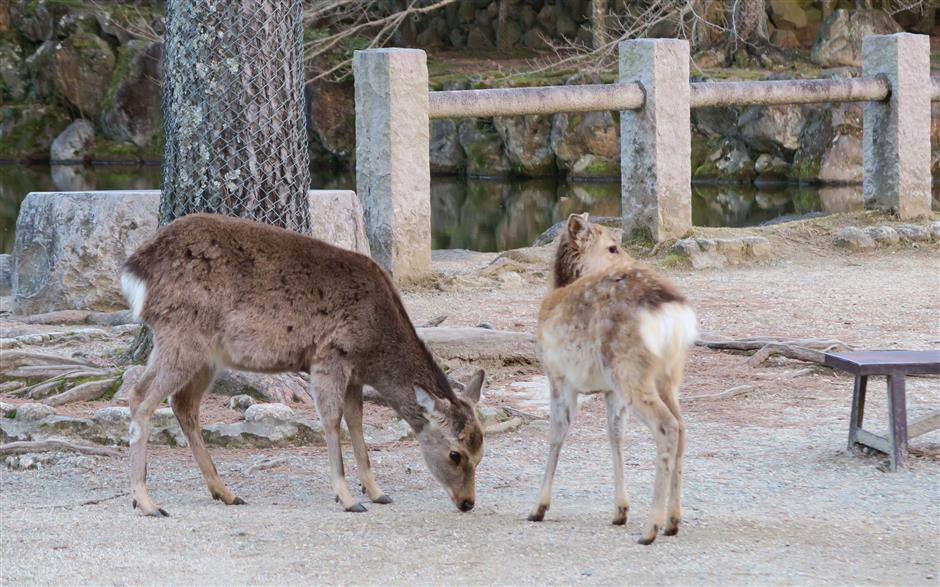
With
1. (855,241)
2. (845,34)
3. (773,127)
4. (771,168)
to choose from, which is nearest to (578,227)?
(855,241)

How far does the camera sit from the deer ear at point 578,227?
576 cm

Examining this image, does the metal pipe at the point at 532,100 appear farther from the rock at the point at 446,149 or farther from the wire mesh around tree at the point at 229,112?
the rock at the point at 446,149

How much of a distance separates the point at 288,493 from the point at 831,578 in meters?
2.40

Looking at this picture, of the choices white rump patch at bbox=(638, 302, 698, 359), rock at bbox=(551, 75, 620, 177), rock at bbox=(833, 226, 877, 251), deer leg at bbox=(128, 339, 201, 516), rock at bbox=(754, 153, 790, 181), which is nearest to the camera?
white rump patch at bbox=(638, 302, 698, 359)

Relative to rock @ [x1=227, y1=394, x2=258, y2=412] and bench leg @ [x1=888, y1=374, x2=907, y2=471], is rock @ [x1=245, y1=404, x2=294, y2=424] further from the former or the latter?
bench leg @ [x1=888, y1=374, x2=907, y2=471]

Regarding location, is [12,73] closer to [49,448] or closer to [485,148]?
[485,148]

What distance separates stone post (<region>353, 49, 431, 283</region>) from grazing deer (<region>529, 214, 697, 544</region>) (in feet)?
19.1

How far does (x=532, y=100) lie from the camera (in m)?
12.1

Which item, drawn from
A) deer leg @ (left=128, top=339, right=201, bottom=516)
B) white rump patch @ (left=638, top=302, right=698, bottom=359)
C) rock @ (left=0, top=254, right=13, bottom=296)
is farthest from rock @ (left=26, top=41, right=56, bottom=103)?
white rump patch @ (left=638, top=302, right=698, bottom=359)

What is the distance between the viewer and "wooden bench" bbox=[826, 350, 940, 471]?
19.4 feet

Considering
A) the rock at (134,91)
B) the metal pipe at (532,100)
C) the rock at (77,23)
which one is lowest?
the metal pipe at (532,100)

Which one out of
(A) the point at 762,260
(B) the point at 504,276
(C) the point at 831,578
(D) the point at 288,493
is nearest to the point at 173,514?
(D) the point at 288,493

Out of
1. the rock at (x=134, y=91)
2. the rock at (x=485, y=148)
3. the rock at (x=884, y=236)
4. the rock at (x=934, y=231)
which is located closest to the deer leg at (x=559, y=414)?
the rock at (x=884, y=236)

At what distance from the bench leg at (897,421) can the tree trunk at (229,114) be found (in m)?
3.47
